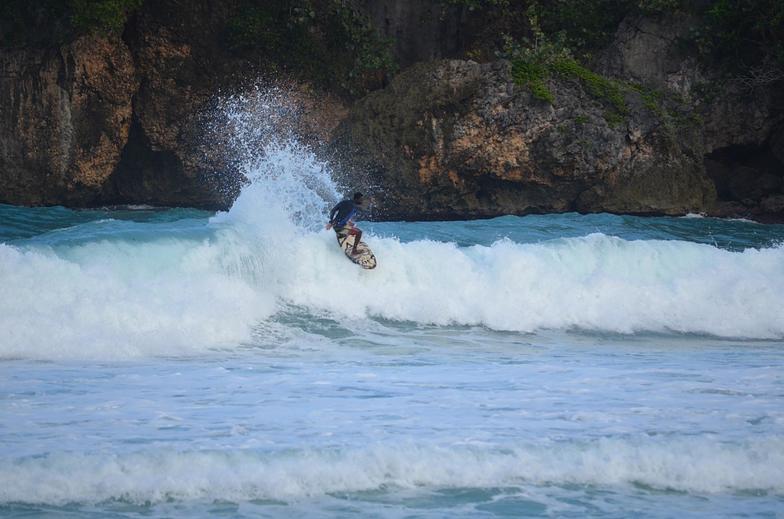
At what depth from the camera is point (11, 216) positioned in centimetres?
1900

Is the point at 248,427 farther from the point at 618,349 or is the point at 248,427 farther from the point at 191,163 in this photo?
the point at 191,163

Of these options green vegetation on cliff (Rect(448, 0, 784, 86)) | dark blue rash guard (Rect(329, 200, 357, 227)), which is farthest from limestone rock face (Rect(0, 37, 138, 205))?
dark blue rash guard (Rect(329, 200, 357, 227))

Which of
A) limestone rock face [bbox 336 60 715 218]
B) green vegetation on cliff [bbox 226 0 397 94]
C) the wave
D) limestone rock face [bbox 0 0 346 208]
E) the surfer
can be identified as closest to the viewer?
the wave

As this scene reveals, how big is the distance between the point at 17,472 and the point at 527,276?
10.3 m

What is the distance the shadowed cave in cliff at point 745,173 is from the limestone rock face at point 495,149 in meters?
2.86

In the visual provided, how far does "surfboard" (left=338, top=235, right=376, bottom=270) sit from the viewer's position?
14.6m

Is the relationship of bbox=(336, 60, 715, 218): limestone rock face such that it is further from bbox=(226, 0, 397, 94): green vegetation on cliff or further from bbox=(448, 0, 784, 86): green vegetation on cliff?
bbox=(448, 0, 784, 86): green vegetation on cliff

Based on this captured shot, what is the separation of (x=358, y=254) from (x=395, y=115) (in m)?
7.40

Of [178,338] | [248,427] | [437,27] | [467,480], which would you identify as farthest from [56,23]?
[467,480]

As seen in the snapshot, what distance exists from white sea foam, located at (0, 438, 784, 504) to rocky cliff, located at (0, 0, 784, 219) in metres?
14.9

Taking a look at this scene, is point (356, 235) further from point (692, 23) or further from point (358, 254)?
point (692, 23)

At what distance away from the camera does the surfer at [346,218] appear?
46.7 feet

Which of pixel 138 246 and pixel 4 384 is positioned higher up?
pixel 138 246

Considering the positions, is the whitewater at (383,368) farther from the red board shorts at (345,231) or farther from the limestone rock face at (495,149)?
the limestone rock face at (495,149)
